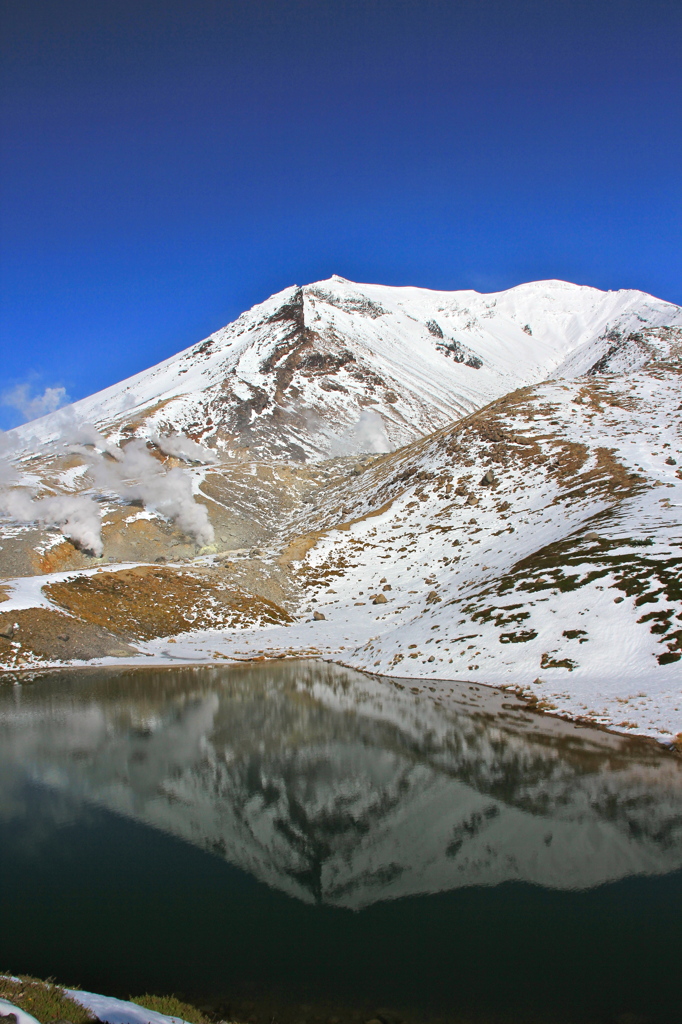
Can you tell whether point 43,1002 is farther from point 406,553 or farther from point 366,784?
point 406,553

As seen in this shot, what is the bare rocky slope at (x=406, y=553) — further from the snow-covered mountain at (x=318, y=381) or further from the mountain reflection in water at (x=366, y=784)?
the snow-covered mountain at (x=318, y=381)

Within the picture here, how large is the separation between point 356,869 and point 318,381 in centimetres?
14273

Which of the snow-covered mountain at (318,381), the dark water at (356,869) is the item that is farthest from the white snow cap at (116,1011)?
the snow-covered mountain at (318,381)

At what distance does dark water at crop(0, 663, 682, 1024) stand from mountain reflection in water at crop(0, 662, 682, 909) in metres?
0.07

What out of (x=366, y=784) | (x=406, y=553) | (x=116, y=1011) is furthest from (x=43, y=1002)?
(x=406, y=553)

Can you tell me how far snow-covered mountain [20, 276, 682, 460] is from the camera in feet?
400

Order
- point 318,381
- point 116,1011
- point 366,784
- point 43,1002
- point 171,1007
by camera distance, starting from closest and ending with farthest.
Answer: point 43,1002 → point 116,1011 → point 171,1007 → point 366,784 → point 318,381

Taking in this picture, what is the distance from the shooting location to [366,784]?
14.3m

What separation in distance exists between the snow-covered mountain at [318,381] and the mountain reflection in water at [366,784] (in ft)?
295

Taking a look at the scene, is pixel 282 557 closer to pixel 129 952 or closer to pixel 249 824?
pixel 249 824

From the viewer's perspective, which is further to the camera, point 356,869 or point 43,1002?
point 356,869

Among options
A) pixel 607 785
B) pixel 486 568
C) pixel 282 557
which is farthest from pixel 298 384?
pixel 607 785

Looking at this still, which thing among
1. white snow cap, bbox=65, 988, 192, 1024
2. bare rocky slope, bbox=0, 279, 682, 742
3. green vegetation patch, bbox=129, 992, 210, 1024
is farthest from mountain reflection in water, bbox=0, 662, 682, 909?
white snow cap, bbox=65, 988, 192, 1024

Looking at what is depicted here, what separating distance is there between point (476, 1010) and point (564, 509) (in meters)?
37.5
